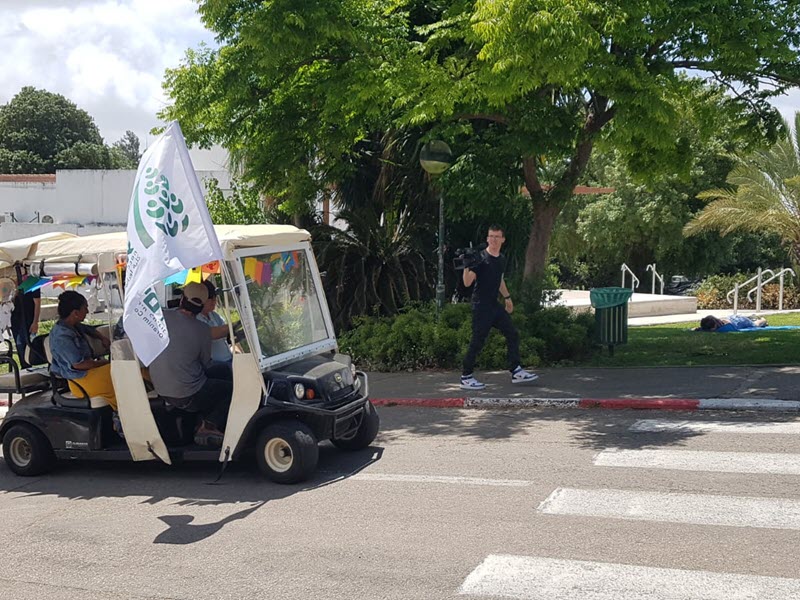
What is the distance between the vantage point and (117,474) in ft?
28.4

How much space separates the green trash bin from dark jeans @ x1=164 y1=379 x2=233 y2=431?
6773 mm

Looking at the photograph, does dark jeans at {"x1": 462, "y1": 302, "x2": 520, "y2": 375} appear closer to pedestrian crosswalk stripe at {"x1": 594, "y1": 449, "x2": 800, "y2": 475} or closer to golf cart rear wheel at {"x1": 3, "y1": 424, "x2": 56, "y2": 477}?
pedestrian crosswalk stripe at {"x1": 594, "y1": 449, "x2": 800, "y2": 475}

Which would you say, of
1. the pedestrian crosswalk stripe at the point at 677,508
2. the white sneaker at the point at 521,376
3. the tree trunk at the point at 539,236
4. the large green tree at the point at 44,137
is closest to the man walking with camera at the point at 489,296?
the white sneaker at the point at 521,376

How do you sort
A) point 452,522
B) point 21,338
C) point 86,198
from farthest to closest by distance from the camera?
1. point 86,198
2. point 21,338
3. point 452,522

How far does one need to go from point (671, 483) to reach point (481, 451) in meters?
1.96

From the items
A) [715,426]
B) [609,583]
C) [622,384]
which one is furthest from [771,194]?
[609,583]

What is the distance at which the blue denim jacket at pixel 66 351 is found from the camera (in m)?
8.38

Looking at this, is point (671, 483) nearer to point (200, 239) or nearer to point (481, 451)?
point (481, 451)

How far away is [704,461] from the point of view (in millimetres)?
7672

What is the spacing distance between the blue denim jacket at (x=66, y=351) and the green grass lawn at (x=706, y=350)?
7.22m

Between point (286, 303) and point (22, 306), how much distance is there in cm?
276

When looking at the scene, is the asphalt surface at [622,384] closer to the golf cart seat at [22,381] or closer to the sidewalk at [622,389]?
the sidewalk at [622,389]

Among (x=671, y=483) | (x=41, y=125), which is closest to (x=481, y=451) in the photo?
(x=671, y=483)

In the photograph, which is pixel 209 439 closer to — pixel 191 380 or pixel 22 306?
pixel 191 380
